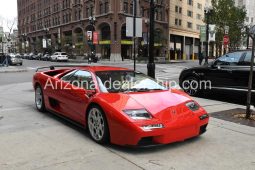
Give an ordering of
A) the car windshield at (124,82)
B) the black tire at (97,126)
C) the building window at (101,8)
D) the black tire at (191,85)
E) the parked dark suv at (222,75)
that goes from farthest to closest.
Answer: the building window at (101,8), the black tire at (191,85), the parked dark suv at (222,75), the car windshield at (124,82), the black tire at (97,126)

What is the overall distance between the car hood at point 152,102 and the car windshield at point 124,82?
305 millimetres

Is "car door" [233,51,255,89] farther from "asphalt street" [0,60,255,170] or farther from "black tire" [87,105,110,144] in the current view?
"black tire" [87,105,110,144]

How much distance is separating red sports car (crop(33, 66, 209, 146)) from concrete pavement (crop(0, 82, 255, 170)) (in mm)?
203

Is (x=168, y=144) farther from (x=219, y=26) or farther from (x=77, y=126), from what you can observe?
(x=219, y=26)

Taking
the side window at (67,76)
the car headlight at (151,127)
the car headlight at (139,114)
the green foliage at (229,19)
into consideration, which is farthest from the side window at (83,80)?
the green foliage at (229,19)

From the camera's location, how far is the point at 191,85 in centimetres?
1072

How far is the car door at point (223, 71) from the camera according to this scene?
31.4 feet

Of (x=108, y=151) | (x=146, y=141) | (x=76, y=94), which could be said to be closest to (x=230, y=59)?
(x=76, y=94)

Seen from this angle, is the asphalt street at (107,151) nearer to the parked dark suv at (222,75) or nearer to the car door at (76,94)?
the car door at (76,94)

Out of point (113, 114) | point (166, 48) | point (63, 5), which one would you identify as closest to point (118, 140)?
point (113, 114)

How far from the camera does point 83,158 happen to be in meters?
4.58

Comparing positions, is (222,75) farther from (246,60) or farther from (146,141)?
(146,141)

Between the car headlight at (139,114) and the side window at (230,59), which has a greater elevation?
the side window at (230,59)

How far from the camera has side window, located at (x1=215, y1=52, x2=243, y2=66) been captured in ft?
31.4
